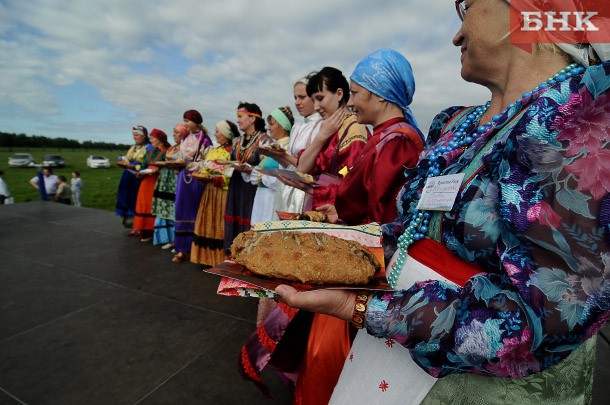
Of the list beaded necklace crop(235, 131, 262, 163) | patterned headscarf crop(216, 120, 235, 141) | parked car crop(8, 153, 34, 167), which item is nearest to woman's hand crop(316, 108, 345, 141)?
beaded necklace crop(235, 131, 262, 163)

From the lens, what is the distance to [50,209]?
9.33 meters

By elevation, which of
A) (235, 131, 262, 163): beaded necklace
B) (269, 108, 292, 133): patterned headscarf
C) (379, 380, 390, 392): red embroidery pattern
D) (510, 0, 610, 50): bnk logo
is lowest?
(379, 380, 390, 392): red embroidery pattern

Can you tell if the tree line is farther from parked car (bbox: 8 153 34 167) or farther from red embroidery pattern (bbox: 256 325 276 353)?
red embroidery pattern (bbox: 256 325 276 353)

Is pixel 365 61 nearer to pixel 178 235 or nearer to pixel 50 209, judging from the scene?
pixel 178 235

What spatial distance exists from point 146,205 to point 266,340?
5895 millimetres

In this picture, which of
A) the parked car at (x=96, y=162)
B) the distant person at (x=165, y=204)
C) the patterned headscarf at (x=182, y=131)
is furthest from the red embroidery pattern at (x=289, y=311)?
the parked car at (x=96, y=162)

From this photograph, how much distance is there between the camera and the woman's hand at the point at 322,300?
2.71 ft

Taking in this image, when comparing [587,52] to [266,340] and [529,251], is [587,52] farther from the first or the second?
[266,340]

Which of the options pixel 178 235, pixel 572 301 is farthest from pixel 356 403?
pixel 178 235

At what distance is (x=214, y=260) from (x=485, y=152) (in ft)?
15.9

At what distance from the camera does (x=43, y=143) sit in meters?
70.6

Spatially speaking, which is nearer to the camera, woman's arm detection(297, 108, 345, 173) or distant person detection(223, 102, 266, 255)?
woman's arm detection(297, 108, 345, 173)

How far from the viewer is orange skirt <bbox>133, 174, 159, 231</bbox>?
660cm

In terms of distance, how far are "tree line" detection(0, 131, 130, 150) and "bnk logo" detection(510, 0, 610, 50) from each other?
280ft
